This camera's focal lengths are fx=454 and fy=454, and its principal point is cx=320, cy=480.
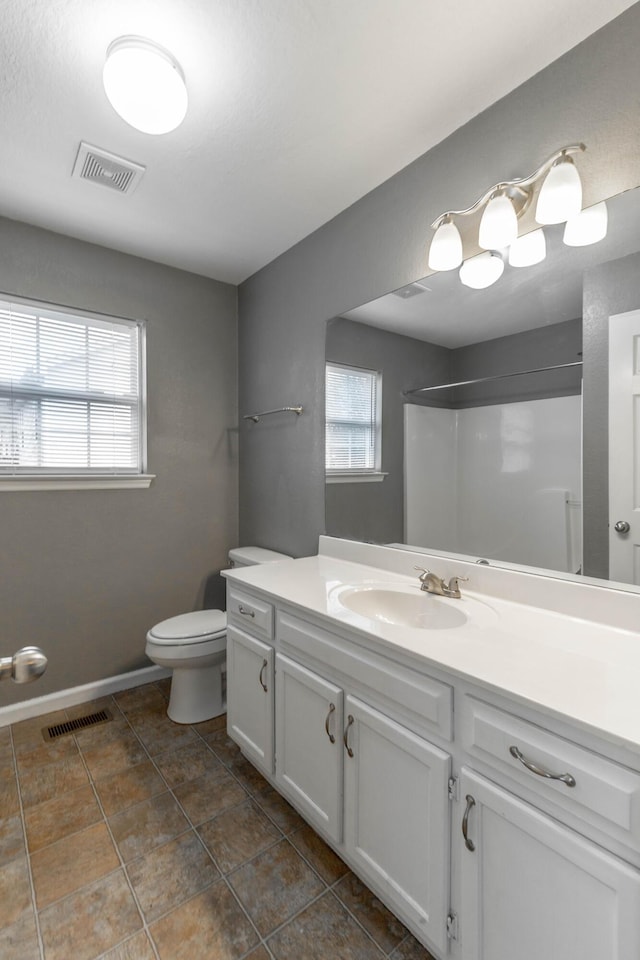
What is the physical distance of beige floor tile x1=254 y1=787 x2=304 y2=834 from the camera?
157cm

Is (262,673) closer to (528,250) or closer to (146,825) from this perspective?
(146,825)

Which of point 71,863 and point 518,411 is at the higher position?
point 518,411

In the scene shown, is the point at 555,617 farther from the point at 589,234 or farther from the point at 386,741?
the point at 589,234

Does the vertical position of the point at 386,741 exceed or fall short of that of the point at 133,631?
it exceeds it

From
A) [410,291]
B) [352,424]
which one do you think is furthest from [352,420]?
[410,291]

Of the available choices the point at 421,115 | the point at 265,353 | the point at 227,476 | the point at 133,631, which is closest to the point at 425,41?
the point at 421,115

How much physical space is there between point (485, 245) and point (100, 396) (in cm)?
201

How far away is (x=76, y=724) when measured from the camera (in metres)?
2.21

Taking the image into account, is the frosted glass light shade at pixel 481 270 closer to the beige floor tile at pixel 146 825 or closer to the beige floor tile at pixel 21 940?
the beige floor tile at pixel 146 825

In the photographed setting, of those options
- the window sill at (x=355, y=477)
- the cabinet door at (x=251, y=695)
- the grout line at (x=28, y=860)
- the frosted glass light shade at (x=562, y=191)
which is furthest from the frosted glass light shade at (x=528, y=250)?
the grout line at (x=28, y=860)

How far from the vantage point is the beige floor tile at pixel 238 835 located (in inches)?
56.9

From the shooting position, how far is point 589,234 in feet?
4.17

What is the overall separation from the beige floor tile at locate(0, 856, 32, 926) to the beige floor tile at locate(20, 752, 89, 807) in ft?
0.97

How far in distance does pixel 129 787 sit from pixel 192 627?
68cm
